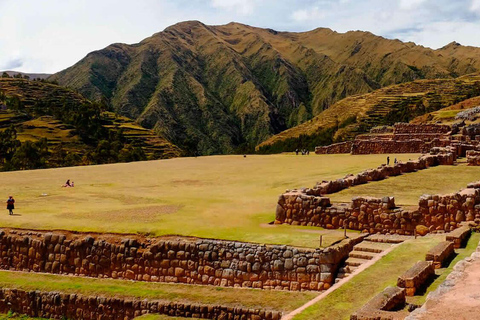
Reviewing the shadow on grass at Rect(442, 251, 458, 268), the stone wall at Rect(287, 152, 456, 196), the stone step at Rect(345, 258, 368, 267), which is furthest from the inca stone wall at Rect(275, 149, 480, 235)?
the shadow on grass at Rect(442, 251, 458, 268)

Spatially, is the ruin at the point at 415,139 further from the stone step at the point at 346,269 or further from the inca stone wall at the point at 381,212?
the stone step at the point at 346,269

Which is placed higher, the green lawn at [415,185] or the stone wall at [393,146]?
the stone wall at [393,146]

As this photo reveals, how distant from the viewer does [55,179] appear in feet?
128

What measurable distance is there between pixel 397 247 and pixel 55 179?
99.3 ft

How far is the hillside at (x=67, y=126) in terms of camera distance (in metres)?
111

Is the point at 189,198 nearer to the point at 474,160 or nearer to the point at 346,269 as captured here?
the point at 346,269

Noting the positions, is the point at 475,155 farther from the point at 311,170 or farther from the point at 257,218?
the point at 257,218

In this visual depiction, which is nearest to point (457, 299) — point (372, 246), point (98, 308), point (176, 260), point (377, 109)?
point (372, 246)

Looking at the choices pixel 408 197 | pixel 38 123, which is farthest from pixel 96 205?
pixel 38 123

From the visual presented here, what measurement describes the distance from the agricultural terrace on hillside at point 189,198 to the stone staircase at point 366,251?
83 centimetres

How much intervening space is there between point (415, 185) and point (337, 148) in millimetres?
33255

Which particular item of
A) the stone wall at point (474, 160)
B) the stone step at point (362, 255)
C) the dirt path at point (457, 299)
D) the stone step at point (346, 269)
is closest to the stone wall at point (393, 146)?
the stone wall at point (474, 160)

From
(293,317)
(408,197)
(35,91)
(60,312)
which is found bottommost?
(60,312)

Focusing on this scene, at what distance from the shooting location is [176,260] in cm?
1605
